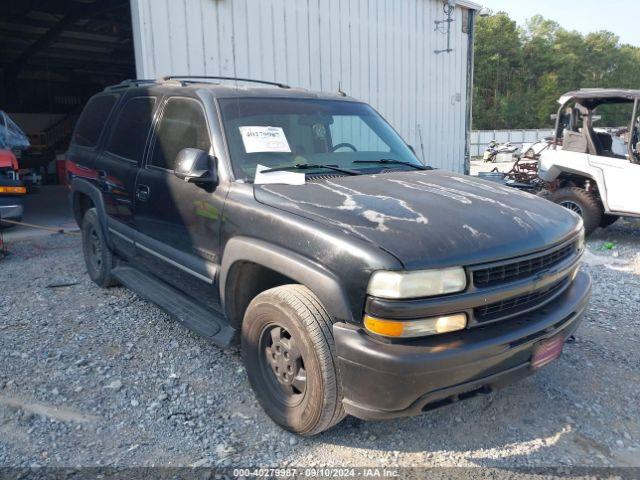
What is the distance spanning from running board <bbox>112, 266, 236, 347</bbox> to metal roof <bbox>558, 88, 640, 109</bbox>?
6.82m

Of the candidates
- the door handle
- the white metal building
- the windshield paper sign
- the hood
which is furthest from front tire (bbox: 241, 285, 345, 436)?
the white metal building

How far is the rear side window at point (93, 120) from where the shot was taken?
4.85 metres

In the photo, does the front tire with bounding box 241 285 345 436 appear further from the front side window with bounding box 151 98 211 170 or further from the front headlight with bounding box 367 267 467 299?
the front side window with bounding box 151 98 211 170

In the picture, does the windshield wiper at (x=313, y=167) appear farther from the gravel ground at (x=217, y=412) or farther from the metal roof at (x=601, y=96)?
the metal roof at (x=601, y=96)

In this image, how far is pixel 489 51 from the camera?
58438 millimetres

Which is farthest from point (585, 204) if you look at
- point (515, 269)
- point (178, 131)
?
point (178, 131)

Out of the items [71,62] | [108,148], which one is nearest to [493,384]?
[108,148]

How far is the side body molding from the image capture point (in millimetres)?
2354

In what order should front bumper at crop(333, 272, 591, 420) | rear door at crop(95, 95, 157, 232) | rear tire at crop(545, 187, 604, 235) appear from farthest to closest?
1. rear tire at crop(545, 187, 604, 235)
2. rear door at crop(95, 95, 157, 232)
3. front bumper at crop(333, 272, 591, 420)

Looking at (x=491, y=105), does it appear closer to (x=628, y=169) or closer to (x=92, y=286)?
(x=628, y=169)

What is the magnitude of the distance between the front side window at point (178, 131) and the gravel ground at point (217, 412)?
1409 mm

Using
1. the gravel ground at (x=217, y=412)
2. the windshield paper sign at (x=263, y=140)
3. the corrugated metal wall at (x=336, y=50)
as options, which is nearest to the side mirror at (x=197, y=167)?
the windshield paper sign at (x=263, y=140)

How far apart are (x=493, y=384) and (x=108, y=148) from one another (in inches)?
148

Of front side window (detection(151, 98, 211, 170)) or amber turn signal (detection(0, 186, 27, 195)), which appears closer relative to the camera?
front side window (detection(151, 98, 211, 170))
